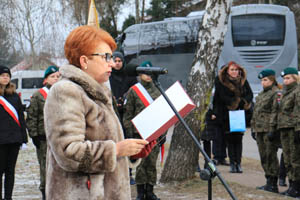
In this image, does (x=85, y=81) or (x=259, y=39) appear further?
(x=259, y=39)

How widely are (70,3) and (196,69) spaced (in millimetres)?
13508

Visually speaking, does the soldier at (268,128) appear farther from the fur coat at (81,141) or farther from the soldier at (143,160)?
the fur coat at (81,141)

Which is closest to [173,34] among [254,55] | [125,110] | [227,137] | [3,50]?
[254,55]

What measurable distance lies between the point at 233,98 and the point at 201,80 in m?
1.27

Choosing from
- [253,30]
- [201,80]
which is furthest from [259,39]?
[201,80]

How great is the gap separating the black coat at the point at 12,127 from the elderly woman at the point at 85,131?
4.34 metres

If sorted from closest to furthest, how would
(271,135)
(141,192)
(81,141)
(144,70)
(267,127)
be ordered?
(81,141), (144,70), (141,192), (271,135), (267,127)

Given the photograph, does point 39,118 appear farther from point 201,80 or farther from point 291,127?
point 291,127

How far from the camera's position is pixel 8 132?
7277 mm

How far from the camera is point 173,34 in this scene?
2547 cm

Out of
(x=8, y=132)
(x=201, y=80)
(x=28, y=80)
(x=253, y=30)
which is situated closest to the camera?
(x=8, y=132)

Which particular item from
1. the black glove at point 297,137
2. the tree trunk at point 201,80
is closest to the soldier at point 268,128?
the black glove at point 297,137

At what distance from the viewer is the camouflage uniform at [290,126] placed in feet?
24.8

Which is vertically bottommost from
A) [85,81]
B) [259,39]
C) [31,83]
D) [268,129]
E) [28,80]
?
[31,83]
